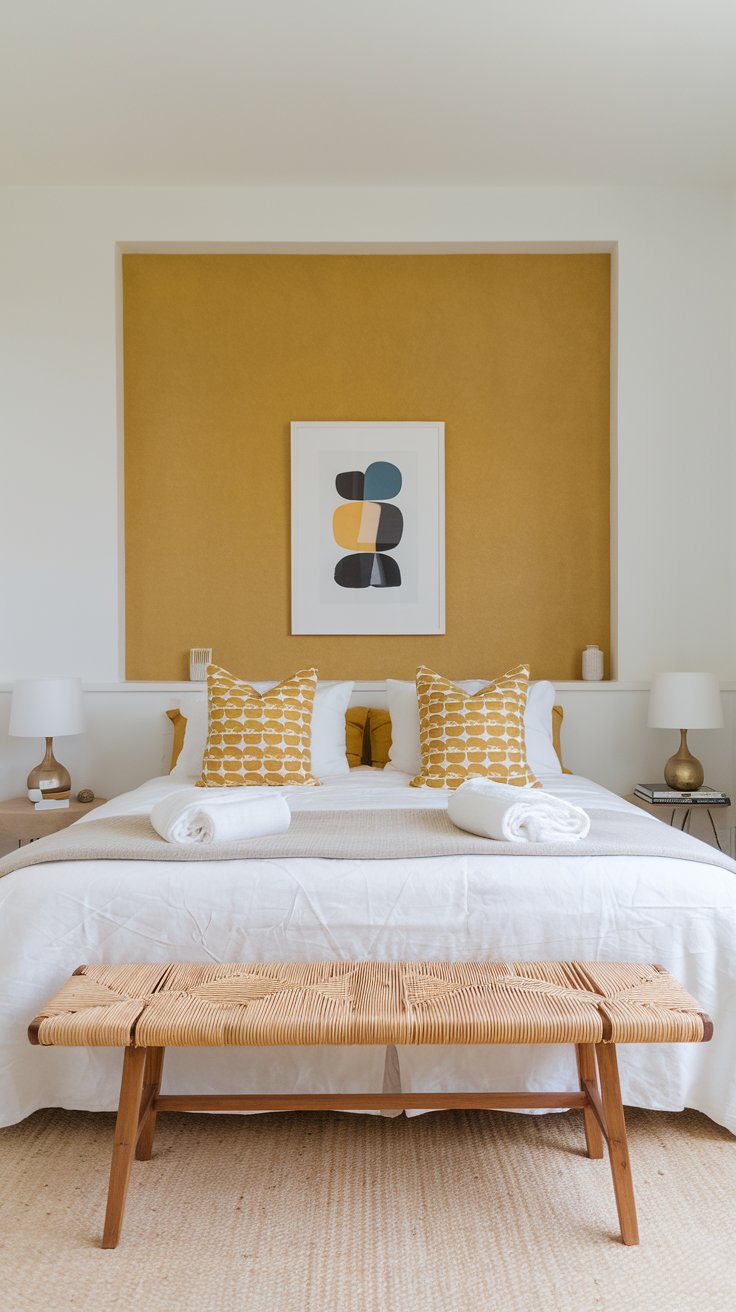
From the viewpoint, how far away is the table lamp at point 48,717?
12.3ft

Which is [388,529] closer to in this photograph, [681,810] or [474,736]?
[474,736]

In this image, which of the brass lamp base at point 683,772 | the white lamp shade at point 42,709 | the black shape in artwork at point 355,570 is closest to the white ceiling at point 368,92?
the black shape in artwork at point 355,570

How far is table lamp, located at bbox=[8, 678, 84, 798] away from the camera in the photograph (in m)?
3.75

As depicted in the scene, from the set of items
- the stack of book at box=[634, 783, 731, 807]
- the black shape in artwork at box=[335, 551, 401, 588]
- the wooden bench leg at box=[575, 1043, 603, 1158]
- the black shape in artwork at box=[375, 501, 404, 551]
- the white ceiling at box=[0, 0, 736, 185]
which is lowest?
Result: the wooden bench leg at box=[575, 1043, 603, 1158]

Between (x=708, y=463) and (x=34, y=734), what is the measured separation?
10.3 ft

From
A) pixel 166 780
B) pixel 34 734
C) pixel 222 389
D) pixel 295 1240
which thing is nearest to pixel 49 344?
pixel 222 389

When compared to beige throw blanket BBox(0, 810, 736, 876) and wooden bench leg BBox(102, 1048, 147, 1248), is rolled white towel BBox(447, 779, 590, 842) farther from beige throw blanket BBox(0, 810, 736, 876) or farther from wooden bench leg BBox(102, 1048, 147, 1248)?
wooden bench leg BBox(102, 1048, 147, 1248)

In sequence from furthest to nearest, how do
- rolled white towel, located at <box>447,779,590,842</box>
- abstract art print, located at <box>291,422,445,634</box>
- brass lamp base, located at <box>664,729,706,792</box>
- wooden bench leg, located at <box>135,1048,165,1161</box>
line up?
abstract art print, located at <box>291,422,445,634</box> < brass lamp base, located at <box>664,729,706,792</box> < rolled white towel, located at <box>447,779,590,842</box> < wooden bench leg, located at <box>135,1048,165,1161</box>

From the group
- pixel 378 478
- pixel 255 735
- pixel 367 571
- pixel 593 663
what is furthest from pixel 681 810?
pixel 378 478

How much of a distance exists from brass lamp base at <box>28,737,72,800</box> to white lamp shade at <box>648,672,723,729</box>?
96.4 inches

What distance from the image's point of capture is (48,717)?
3.75m

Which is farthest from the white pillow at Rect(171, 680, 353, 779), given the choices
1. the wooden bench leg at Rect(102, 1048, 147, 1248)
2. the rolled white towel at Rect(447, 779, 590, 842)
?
the wooden bench leg at Rect(102, 1048, 147, 1248)

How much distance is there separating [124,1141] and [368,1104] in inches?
19.8

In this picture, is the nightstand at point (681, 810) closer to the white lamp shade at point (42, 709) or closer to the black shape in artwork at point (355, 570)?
the black shape in artwork at point (355, 570)
